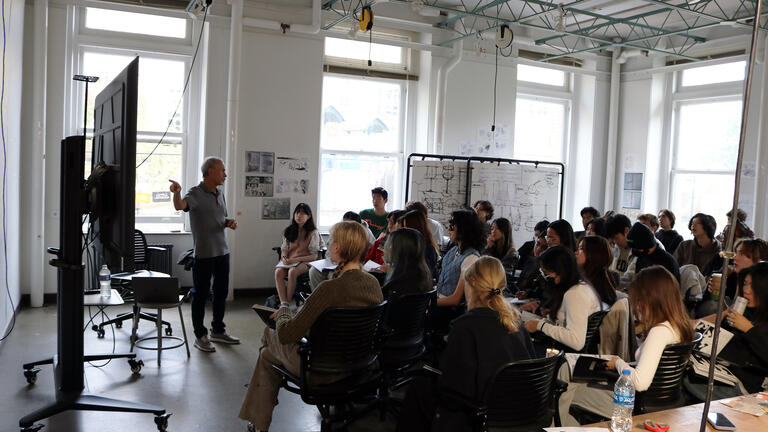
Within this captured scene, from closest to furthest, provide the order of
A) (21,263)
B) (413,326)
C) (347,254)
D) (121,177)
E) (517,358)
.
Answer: (517,358) < (121,177) < (347,254) < (413,326) < (21,263)

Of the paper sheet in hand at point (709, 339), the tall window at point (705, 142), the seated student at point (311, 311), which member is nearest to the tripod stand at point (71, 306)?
the seated student at point (311, 311)

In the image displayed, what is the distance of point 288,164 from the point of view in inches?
313

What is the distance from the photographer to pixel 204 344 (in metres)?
5.34

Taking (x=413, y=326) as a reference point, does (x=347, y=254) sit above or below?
above

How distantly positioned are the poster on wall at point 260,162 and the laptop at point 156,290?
120 inches

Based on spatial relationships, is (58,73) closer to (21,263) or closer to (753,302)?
(21,263)

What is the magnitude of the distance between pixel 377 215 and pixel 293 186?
4.24 feet

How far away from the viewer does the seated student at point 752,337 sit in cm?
314

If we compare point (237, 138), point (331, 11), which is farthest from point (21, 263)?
point (331, 11)

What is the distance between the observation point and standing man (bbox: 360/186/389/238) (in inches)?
289

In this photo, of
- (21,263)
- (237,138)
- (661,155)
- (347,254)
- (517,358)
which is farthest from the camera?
(661,155)

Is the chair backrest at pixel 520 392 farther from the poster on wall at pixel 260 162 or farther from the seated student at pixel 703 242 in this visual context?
the poster on wall at pixel 260 162

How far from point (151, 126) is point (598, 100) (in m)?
6.97

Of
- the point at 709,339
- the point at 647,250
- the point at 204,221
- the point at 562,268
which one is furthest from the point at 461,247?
the point at 204,221
